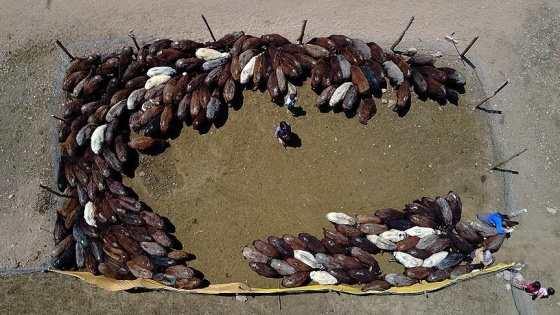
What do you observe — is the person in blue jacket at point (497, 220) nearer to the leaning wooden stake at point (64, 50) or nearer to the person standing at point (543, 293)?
the person standing at point (543, 293)

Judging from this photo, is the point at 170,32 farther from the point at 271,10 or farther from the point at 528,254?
the point at 528,254

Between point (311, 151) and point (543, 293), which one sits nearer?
point (543, 293)

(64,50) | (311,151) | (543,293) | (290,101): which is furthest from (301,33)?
(543,293)

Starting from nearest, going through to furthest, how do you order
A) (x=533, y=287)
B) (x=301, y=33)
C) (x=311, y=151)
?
(x=533, y=287) → (x=311, y=151) → (x=301, y=33)

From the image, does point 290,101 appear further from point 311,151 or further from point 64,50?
point 64,50

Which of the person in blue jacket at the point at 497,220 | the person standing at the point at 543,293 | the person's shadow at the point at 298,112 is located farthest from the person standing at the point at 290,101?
the person standing at the point at 543,293
